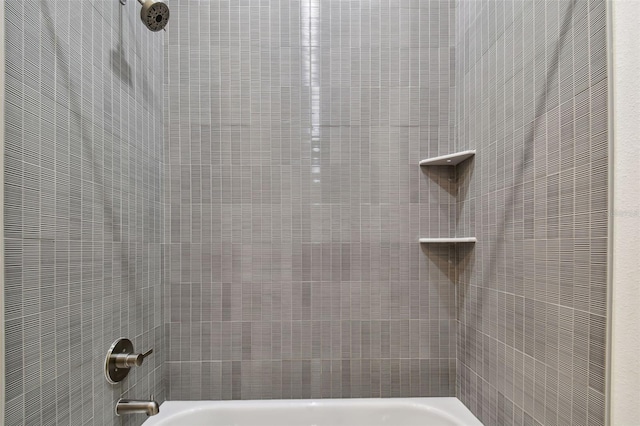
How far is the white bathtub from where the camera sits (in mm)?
1585

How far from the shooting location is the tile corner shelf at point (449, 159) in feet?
5.02

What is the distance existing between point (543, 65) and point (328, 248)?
3.39 feet

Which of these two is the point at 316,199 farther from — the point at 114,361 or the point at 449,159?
the point at 114,361

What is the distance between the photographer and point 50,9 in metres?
0.93

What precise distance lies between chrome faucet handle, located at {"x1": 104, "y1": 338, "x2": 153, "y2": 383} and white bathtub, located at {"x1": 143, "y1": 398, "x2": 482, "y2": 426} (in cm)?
47

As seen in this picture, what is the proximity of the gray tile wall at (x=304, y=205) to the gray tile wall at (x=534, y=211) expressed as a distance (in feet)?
0.69

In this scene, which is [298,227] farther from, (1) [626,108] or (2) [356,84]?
(1) [626,108]

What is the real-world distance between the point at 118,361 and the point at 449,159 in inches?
56.2

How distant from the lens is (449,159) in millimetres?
1604

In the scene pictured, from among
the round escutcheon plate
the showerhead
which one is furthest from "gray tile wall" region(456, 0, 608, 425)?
the round escutcheon plate

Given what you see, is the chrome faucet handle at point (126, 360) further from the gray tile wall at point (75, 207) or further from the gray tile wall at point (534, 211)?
the gray tile wall at point (534, 211)

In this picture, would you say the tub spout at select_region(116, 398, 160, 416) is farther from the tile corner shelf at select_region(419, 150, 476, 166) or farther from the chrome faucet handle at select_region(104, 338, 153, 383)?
the tile corner shelf at select_region(419, 150, 476, 166)

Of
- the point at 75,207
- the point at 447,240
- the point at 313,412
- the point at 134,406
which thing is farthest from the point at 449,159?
the point at 134,406

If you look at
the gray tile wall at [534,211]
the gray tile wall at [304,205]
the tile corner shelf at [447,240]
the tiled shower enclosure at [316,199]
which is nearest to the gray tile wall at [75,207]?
the tiled shower enclosure at [316,199]
